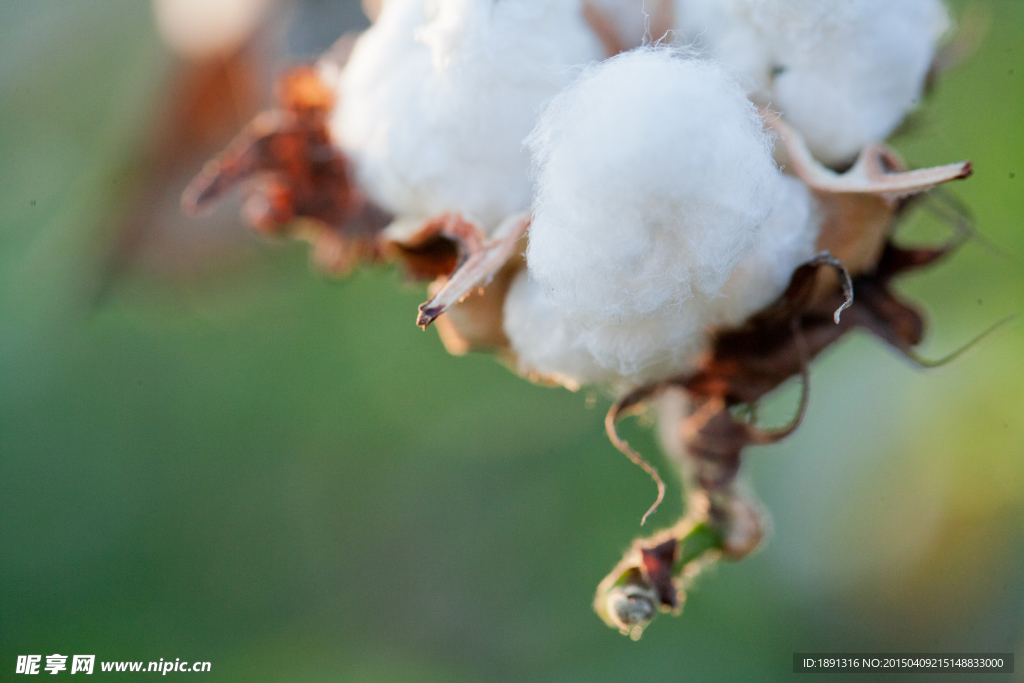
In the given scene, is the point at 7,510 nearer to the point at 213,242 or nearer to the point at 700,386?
the point at 213,242

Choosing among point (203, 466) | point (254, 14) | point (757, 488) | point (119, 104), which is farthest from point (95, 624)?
point (757, 488)

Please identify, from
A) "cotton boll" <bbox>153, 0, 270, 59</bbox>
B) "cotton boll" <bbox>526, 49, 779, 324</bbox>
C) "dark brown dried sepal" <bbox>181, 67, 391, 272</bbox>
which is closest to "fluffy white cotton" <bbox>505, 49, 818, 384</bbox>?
"cotton boll" <bbox>526, 49, 779, 324</bbox>

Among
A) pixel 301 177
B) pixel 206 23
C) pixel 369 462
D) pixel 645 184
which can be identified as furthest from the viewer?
pixel 369 462

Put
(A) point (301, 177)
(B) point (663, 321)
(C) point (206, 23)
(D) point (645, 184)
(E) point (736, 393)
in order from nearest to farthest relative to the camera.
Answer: (D) point (645, 184), (B) point (663, 321), (E) point (736, 393), (A) point (301, 177), (C) point (206, 23)

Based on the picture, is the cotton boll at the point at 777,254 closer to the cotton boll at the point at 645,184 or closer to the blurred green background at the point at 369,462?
the cotton boll at the point at 645,184

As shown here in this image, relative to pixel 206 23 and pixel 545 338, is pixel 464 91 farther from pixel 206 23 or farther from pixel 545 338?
pixel 206 23

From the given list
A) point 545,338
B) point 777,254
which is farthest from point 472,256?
point 777,254

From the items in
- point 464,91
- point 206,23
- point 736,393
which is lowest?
point 736,393
